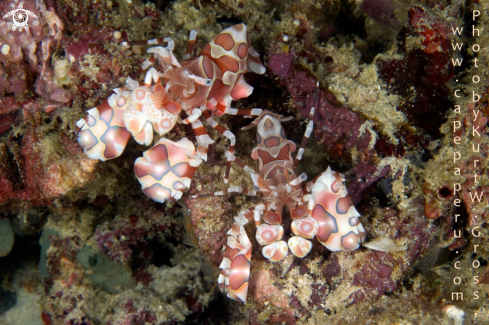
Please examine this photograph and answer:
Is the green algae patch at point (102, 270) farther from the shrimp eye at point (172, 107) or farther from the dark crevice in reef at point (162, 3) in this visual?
the dark crevice in reef at point (162, 3)

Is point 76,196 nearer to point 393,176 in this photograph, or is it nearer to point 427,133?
point 393,176

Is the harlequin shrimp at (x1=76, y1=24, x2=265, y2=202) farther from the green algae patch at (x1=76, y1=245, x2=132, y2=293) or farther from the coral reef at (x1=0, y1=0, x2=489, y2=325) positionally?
the green algae patch at (x1=76, y1=245, x2=132, y2=293)

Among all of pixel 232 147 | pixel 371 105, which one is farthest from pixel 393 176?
pixel 232 147

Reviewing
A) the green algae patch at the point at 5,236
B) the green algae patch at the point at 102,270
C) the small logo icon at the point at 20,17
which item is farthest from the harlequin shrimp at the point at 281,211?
the green algae patch at the point at 5,236

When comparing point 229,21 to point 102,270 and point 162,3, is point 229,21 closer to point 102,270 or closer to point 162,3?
point 162,3

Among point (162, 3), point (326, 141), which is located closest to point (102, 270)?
point (326, 141)
